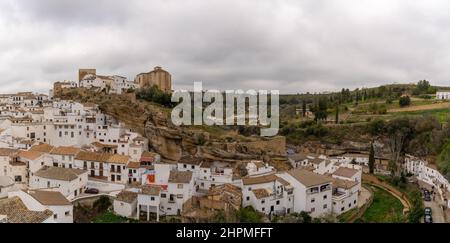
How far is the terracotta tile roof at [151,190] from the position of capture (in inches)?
546

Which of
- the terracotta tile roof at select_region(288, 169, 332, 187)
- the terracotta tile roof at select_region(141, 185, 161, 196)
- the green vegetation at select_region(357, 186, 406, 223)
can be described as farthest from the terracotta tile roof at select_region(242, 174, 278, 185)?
the green vegetation at select_region(357, 186, 406, 223)

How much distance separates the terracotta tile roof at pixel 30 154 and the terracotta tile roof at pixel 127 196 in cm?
498

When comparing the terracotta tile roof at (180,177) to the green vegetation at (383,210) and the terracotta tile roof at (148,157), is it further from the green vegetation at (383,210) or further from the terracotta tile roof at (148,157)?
the green vegetation at (383,210)

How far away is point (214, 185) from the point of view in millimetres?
16609

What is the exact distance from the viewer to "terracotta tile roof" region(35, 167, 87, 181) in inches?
584

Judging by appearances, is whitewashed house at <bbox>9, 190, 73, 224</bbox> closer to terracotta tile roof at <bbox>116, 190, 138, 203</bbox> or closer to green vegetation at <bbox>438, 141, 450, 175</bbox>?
terracotta tile roof at <bbox>116, 190, 138, 203</bbox>

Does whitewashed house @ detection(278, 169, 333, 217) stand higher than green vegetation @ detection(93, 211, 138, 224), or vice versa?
whitewashed house @ detection(278, 169, 333, 217)

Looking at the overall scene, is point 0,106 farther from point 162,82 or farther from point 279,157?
point 279,157

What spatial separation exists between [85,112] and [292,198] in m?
14.2

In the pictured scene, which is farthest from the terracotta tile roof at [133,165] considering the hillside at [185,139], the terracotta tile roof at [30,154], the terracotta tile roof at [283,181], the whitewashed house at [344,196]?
the whitewashed house at [344,196]

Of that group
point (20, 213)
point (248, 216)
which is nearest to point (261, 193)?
point (248, 216)

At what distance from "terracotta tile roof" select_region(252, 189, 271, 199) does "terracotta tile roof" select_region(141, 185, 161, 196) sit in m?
3.77

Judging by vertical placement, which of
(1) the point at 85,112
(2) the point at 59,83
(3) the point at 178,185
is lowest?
(3) the point at 178,185
